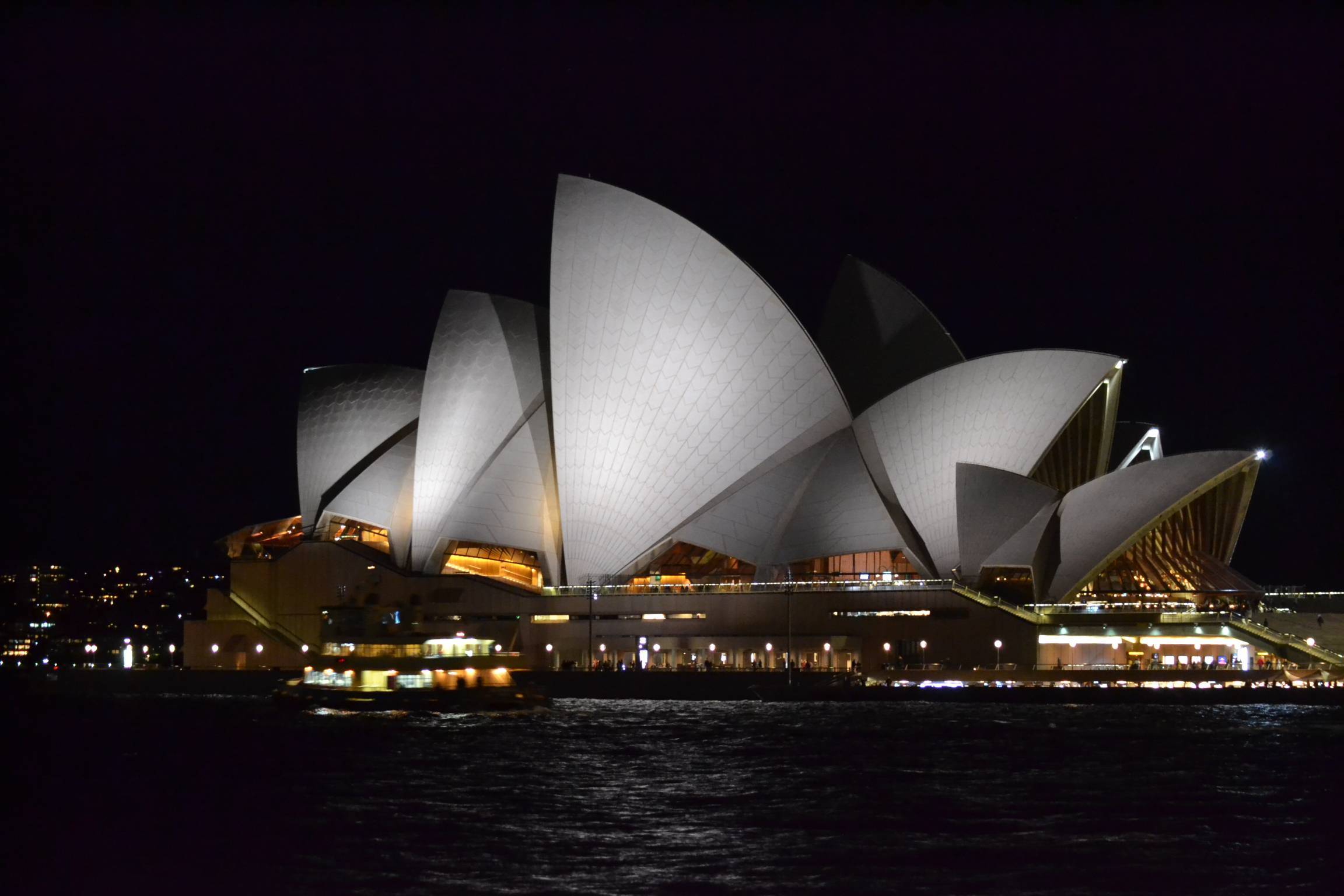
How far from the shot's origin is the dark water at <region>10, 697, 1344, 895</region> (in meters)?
17.7

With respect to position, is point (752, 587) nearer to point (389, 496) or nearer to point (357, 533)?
point (389, 496)

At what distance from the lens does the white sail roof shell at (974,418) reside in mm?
49781

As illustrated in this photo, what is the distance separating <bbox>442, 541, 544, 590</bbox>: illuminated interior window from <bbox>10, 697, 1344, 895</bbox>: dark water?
71.7ft

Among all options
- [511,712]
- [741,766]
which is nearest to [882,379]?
[511,712]

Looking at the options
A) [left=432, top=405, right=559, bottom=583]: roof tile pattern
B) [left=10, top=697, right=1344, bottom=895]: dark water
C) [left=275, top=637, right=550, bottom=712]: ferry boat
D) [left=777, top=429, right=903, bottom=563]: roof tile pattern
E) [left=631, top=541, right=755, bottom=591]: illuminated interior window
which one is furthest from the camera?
[left=631, top=541, right=755, bottom=591]: illuminated interior window

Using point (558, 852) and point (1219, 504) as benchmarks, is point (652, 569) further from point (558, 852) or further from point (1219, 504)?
point (558, 852)

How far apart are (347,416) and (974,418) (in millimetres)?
26433

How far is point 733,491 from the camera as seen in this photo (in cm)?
5259

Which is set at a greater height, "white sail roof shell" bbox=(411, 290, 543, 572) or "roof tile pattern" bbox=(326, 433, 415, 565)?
"white sail roof shell" bbox=(411, 290, 543, 572)

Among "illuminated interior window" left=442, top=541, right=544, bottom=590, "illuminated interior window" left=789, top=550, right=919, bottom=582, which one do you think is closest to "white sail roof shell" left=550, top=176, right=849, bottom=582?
"illuminated interior window" left=789, top=550, right=919, bottom=582

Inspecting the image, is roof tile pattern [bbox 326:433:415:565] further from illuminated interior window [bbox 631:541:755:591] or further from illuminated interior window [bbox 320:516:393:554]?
illuminated interior window [bbox 631:541:755:591]

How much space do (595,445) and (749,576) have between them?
9.12 m

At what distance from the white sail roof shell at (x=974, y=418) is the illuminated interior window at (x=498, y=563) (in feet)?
54.7

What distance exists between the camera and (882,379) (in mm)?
57938
